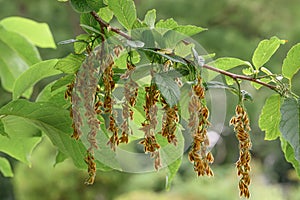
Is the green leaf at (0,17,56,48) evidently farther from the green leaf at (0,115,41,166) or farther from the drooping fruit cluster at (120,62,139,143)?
the drooping fruit cluster at (120,62,139,143)

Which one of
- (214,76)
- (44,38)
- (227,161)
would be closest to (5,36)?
(44,38)

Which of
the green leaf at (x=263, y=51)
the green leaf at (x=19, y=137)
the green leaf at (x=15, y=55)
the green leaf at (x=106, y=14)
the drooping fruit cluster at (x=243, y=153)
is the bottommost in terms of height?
the drooping fruit cluster at (x=243, y=153)

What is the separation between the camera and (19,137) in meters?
0.65

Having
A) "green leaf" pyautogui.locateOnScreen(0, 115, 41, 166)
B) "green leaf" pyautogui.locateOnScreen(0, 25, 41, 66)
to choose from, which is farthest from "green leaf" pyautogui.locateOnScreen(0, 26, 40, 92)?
"green leaf" pyautogui.locateOnScreen(0, 115, 41, 166)

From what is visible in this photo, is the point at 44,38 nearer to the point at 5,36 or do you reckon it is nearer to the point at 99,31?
the point at 5,36

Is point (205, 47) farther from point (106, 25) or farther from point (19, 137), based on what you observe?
point (106, 25)

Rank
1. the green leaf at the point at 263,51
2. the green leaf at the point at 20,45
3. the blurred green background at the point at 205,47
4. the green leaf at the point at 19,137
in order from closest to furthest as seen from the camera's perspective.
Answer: the green leaf at the point at 263,51, the green leaf at the point at 19,137, the green leaf at the point at 20,45, the blurred green background at the point at 205,47

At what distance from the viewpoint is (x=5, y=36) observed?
0.81 meters

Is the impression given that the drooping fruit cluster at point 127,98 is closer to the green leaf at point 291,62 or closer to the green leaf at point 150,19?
the green leaf at point 150,19

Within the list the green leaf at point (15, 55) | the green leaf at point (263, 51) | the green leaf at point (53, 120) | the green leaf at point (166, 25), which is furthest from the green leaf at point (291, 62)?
the green leaf at point (15, 55)

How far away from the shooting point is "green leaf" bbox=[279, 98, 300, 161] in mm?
426

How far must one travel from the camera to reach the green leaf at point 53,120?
1.76 feet

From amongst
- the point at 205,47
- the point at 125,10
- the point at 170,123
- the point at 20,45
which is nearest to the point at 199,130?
the point at 170,123

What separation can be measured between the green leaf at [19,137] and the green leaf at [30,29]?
0.79 ft
